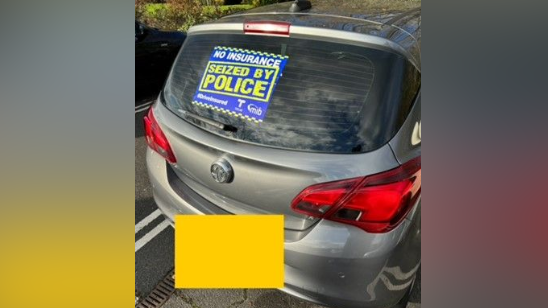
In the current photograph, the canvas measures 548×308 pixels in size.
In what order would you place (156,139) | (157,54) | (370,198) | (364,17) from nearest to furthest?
(370,198), (364,17), (156,139), (157,54)

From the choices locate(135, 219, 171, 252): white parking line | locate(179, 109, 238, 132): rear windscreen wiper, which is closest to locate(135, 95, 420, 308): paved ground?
locate(135, 219, 171, 252): white parking line

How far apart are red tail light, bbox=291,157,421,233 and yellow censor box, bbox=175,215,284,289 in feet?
0.60

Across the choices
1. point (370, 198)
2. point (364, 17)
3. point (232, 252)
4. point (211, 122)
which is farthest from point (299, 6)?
point (232, 252)

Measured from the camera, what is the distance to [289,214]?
4.40 ft

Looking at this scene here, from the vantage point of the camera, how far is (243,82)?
1444 mm

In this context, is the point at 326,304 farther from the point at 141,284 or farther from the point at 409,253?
the point at 141,284

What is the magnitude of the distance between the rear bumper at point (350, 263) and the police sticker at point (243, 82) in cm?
50

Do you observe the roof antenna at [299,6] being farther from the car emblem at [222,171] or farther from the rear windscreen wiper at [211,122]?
the car emblem at [222,171]

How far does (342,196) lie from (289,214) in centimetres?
21

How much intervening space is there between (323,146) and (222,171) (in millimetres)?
398

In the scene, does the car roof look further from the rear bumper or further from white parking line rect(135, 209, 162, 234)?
white parking line rect(135, 209, 162, 234)

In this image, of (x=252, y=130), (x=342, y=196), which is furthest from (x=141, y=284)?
(x=342, y=196)

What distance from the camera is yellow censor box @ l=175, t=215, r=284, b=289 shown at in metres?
1.38

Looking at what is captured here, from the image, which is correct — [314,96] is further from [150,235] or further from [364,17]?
[150,235]
